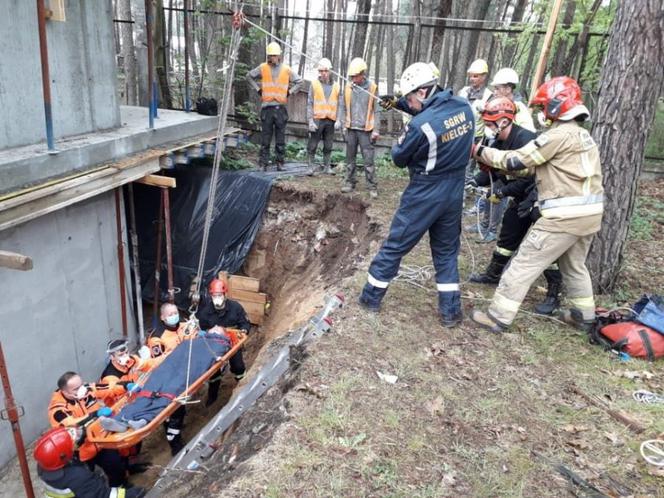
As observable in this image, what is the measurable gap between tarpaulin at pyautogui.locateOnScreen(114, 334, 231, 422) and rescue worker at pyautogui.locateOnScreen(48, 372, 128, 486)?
1.07 feet

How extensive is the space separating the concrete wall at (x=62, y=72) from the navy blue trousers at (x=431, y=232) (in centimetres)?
443

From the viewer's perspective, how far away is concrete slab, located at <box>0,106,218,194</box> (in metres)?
4.89

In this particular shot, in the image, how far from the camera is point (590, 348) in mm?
4043

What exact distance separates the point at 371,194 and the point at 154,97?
363 cm

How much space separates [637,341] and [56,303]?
625cm

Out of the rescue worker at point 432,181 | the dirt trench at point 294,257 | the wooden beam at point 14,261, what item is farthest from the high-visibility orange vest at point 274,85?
the wooden beam at point 14,261

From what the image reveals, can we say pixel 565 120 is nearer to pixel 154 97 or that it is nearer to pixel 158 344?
pixel 158 344

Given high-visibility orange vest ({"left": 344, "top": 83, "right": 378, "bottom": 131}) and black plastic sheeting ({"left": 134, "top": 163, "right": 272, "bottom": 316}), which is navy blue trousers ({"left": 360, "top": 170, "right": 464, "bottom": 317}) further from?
black plastic sheeting ({"left": 134, "top": 163, "right": 272, "bottom": 316})

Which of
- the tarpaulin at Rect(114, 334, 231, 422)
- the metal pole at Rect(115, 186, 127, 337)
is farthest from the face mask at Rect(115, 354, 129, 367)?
the metal pole at Rect(115, 186, 127, 337)

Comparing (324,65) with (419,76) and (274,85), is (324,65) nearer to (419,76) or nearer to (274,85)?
(274,85)

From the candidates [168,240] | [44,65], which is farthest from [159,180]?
[44,65]

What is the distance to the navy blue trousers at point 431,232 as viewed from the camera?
3840 mm

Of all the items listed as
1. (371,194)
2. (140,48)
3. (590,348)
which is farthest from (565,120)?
(140,48)

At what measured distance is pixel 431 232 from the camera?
4129mm
